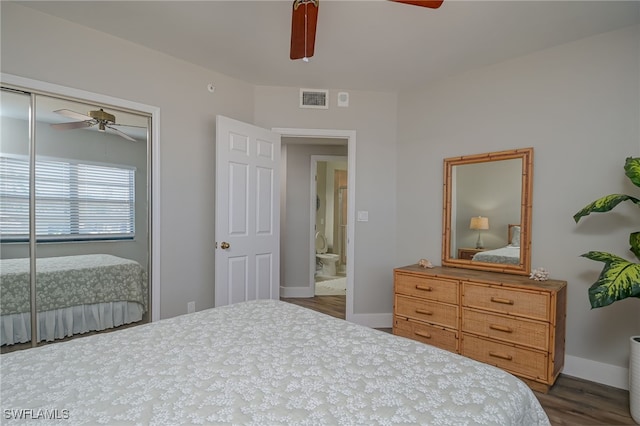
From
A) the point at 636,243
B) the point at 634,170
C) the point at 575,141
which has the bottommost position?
the point at 636,243

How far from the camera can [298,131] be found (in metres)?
3.53

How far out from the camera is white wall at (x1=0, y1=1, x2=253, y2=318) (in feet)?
7.31

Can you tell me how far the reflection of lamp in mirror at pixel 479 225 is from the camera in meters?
2.94

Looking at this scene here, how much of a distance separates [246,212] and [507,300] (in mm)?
2305

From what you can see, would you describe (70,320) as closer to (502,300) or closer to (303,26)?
(303,26)

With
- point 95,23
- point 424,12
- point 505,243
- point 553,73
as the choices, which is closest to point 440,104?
point 553,73

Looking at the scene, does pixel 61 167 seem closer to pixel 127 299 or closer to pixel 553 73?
pixel 127 299

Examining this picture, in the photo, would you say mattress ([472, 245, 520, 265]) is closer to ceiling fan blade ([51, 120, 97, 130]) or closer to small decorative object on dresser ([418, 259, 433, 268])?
small decorative object on dresser ([418, 259, 433, 268])

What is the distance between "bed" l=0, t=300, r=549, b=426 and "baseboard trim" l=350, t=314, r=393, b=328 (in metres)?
2.26

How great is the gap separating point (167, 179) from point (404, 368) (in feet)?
8.31

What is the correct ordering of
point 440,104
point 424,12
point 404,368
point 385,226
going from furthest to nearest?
point 385,226 < point 440,104 < point 424,12 < point 404,368

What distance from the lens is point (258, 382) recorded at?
1.02 metres

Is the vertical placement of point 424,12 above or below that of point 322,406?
above

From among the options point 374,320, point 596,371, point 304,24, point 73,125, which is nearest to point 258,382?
point 304,24
